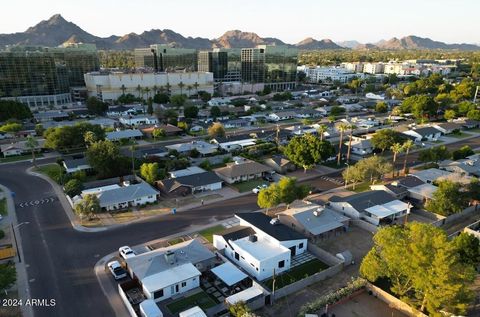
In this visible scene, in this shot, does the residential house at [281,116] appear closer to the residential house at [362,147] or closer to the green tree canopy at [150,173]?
the residential house at [362,147]

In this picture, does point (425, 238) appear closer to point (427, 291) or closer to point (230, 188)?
point (427, 291)

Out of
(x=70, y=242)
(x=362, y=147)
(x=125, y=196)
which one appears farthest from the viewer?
(x=362, y=147)

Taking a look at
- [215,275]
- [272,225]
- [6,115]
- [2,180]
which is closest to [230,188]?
[272,225]

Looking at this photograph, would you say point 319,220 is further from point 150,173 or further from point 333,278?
point 150,173

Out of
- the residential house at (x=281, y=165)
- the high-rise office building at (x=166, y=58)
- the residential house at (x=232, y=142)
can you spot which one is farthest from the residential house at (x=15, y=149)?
the high-rise office building at (x=166, y=58)

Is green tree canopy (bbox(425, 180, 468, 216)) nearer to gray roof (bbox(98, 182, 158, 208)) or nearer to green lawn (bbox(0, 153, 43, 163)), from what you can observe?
gray roof (bbox(98, 182, 158, 208))

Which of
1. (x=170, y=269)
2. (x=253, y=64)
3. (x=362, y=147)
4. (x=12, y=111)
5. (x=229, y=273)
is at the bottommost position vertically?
(x=229, y=273)

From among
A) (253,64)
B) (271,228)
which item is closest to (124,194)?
(271,228)

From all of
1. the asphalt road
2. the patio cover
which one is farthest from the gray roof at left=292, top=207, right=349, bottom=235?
the patio cover
